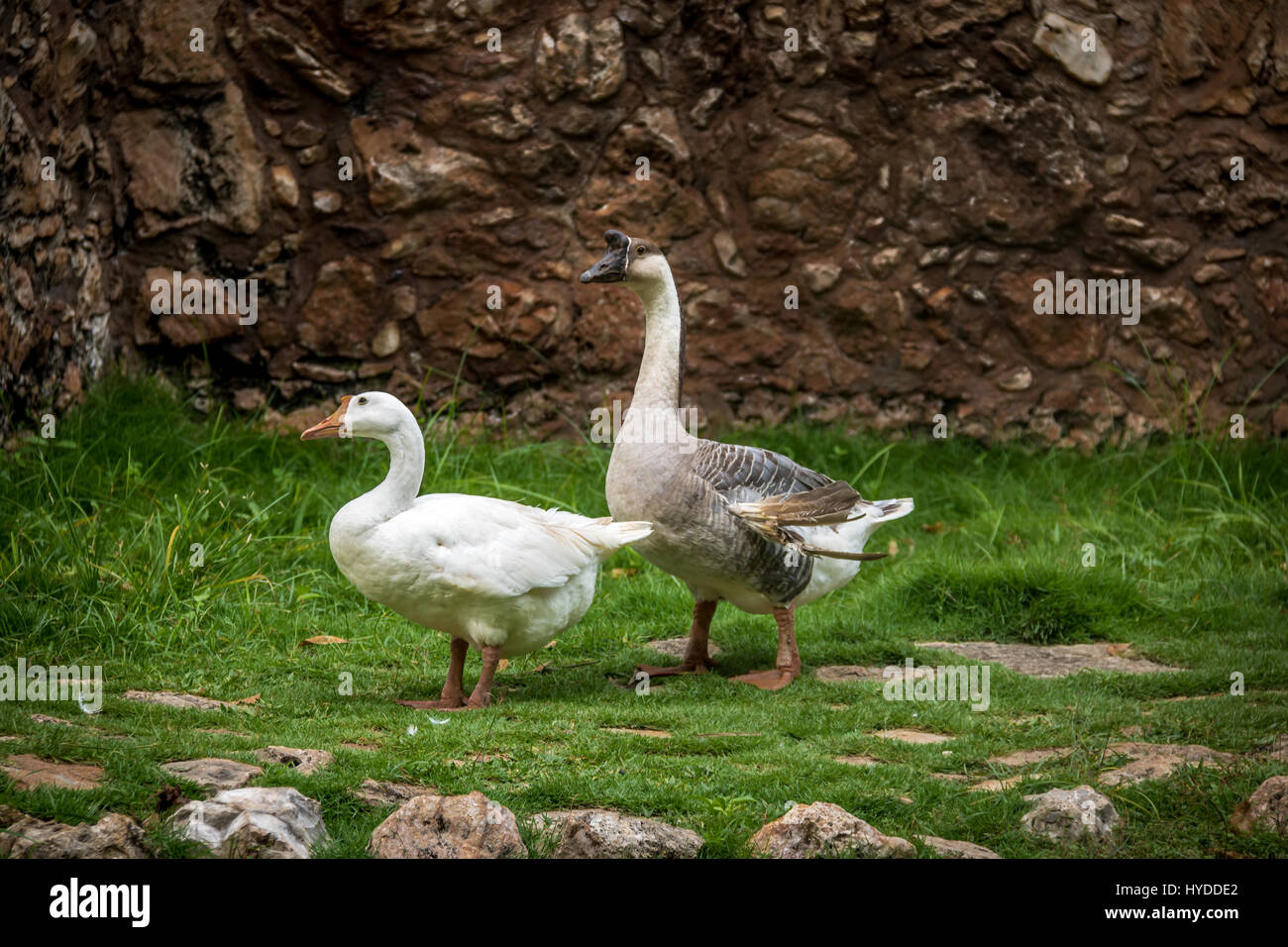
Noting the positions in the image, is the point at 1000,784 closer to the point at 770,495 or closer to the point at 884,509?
the point at 770,495

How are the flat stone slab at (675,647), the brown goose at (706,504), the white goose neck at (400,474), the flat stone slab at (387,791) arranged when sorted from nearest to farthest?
the flat stone slab at (387,791) < the white goose neck at (400,474) < the brown goose at (706,504) < the flat stone slab at (675,647)

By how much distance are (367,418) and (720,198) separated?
16.3 feet

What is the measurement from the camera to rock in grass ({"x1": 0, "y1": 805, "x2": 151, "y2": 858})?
10.7 feet

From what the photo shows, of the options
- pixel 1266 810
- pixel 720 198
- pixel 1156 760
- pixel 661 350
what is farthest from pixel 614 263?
pixel 720 198

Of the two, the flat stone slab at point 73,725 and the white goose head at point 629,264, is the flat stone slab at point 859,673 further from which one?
the flat stone slab at point 73,725

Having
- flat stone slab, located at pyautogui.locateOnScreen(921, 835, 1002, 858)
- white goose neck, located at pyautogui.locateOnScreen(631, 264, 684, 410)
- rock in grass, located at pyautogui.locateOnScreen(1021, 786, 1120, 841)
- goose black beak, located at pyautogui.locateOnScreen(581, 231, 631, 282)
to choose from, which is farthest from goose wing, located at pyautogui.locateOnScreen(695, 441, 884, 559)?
flat stone slab, located at pyautogui.locateOnScreen(921, 835, 1002, 858)

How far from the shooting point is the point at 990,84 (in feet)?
31.3

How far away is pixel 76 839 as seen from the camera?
10.8ft

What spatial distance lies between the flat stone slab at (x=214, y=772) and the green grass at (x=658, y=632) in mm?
80

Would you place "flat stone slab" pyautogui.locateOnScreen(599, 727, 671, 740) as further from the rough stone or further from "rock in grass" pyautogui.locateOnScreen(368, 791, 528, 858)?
the rough stone

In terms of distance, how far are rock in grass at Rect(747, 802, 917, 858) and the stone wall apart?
20.2 ft

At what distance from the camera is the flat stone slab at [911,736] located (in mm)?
4996

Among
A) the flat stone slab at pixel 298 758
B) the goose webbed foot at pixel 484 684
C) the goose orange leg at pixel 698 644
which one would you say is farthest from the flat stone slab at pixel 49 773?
the goose orange leg at pixel 698 644
